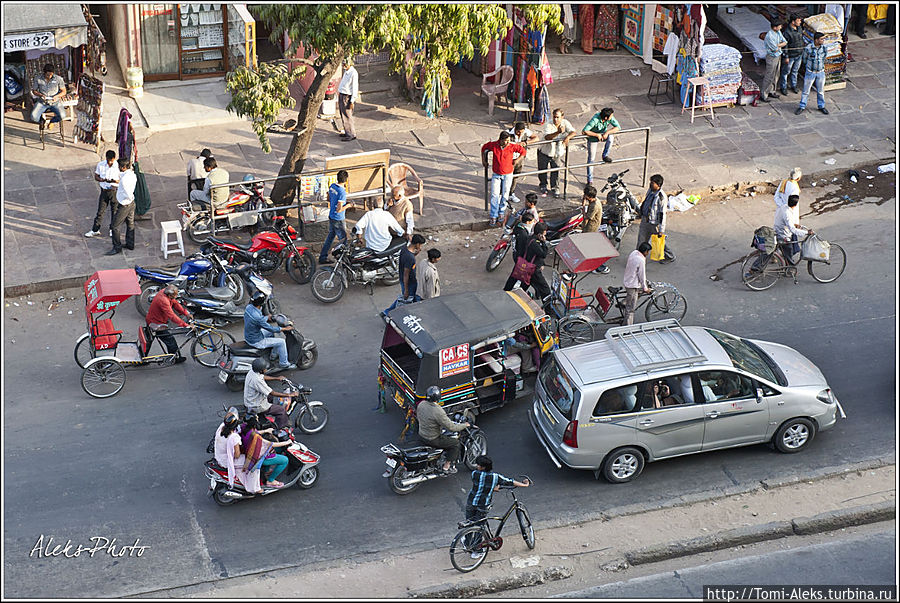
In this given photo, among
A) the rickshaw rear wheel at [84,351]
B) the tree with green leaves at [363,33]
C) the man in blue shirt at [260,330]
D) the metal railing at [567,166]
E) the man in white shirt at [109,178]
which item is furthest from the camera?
the metal railing at [567,166]

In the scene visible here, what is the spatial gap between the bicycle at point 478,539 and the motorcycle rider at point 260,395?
2.80 meters

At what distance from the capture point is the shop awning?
2159 centimetres

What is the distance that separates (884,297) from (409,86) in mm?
10322

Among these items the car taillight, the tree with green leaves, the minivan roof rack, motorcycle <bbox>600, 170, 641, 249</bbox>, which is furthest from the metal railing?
the car taillight

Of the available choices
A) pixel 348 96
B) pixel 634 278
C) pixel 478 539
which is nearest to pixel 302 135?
pixel 348 96

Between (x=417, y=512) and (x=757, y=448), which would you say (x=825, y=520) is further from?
(x=417, y=512)

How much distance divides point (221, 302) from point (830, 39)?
1386 cm

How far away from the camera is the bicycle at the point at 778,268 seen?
18.5 m

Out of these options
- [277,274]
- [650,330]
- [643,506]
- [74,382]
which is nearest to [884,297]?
[650,330]

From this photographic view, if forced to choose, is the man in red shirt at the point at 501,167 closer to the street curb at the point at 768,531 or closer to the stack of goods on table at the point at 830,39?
the stack of goods on table at the point at 830,39

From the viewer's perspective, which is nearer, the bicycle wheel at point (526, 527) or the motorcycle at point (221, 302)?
the bicycle wheel at point (526, 527)

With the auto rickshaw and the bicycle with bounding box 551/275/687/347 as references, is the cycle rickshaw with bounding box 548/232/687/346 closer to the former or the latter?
the bicycle with bounding box 551/275/687/347

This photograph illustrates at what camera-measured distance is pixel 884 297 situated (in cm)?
1848

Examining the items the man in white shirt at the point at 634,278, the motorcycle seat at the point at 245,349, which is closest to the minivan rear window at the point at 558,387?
the man in white shirt at the point at 634,278
